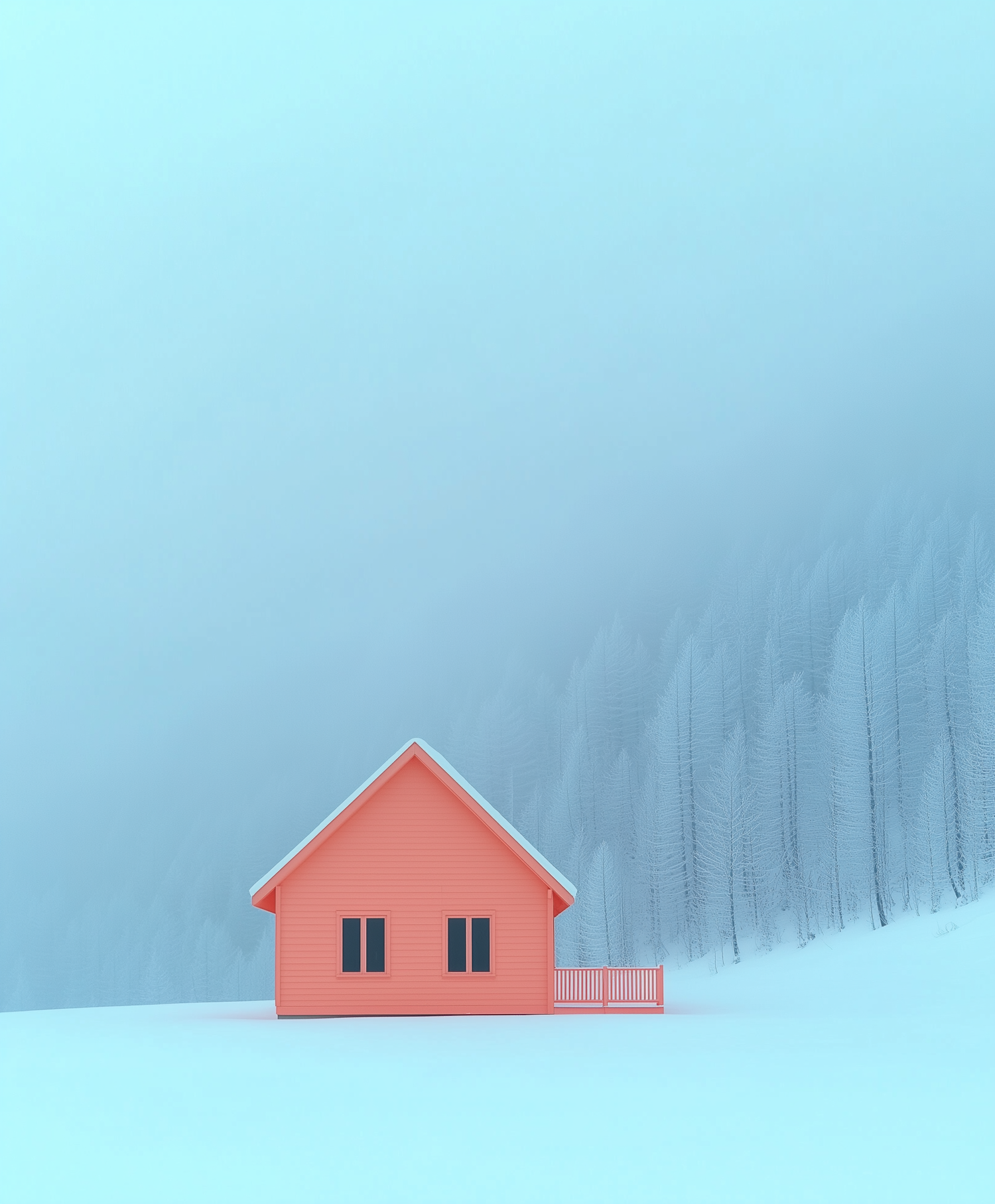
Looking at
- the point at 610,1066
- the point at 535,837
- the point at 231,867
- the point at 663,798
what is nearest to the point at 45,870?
the point at 231,867

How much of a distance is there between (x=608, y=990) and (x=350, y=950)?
6.87 m

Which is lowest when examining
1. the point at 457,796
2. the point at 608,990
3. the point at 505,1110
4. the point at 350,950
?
the point at 608,990

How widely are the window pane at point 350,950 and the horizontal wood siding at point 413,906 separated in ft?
0.60

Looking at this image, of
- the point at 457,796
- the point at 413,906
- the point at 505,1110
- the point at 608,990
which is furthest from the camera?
the point at 608,990

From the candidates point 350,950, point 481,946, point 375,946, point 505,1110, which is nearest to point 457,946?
point 481,946

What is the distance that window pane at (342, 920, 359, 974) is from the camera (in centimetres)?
2941

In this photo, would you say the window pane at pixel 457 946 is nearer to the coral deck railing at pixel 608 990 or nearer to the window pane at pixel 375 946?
the window pane at pixel 375 946

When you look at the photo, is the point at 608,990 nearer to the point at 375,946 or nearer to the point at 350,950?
the point at 375,946

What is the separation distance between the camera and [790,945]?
200 feet

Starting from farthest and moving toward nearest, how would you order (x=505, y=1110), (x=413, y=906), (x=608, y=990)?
(x=608, y=990) → (x=413, y=906) → (x=505, y=1110)

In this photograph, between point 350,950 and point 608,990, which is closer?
point 350,950

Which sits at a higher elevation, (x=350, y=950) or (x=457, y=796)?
(x=457, y=796)

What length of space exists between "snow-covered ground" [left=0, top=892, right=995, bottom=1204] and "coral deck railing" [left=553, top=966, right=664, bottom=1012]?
260 centimetres

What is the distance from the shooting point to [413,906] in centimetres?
2959
